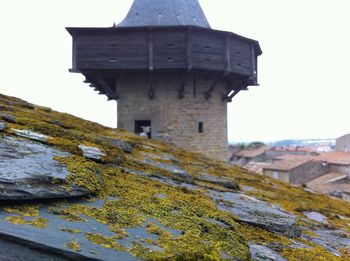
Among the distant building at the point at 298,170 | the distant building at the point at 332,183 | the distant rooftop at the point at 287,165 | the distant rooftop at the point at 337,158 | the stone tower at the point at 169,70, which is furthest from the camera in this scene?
the distant rooftop at the point at 287,165

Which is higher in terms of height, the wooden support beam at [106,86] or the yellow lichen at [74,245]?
the wooden support beam at [106,86]

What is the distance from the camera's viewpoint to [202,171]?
542 cm

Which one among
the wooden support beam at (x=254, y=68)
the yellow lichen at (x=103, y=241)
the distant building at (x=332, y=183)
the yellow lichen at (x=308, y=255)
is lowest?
the distant building at (x=332, y=183)

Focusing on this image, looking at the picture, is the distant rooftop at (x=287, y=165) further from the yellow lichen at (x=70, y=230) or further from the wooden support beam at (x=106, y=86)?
the yellow lichen at (x=70, y=230)

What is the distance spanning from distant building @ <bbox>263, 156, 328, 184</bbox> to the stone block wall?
844 inches

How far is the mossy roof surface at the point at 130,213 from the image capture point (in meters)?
1.95

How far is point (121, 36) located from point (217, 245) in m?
11.6

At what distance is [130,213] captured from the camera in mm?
2447

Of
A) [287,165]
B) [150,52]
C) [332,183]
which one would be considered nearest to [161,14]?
[150,52]

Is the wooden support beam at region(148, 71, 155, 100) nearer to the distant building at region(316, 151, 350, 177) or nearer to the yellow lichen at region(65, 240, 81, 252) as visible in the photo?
the yellow lichen at region(65, 240, 81, 252)

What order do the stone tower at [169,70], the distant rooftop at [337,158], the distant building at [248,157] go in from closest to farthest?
1. the stone tower at [169,70]
2. the distant rooftop at [337,158]
3. the distant building at [248,157]

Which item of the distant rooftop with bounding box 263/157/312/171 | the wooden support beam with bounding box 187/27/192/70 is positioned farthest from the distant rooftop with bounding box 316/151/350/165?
the wooden support beam with bounding box 187/27/192/70

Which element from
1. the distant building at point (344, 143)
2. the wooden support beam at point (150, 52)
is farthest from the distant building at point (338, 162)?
the wooden support beam at point (150, 52)

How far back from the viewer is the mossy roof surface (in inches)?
76.6
